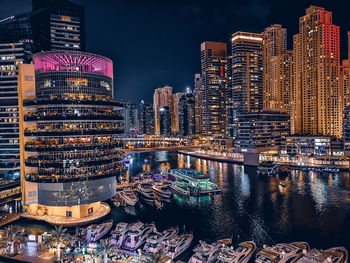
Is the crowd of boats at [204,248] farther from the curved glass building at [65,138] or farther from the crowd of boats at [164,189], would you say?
the crowd of boats at [164,189]

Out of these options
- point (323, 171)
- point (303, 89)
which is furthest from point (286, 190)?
point (303, 89)

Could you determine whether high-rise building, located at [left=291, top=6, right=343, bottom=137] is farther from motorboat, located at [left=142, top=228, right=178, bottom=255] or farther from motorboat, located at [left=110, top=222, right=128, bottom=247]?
motorboat, located at [left=110, top=222, right=128, bottom=247]

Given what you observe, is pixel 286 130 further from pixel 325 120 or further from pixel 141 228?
pixel 141 228

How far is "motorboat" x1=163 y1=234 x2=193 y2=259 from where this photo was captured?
51191 millimetres

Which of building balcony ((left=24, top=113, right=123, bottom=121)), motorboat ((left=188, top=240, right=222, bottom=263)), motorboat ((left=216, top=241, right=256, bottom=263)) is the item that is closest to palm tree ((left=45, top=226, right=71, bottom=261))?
motorboat ((left=188, top=240, right=222, bottom=263))

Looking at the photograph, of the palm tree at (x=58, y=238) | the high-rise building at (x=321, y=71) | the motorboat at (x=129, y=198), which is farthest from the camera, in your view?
the high-rise building at (x=321, y=71)

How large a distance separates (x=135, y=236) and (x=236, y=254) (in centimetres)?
1968

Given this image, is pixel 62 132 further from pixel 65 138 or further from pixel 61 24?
pixel 61 24

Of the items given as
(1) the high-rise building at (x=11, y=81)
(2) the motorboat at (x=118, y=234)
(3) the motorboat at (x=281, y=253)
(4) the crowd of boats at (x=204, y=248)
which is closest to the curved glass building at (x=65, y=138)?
(2) the motorboat at (x=118, y=234)

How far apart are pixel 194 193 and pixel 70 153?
4290cm

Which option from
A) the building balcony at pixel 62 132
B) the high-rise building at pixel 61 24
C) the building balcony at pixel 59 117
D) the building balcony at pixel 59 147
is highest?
the high-rise building at pixel 61 24

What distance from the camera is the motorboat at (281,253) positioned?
4725 centimetres

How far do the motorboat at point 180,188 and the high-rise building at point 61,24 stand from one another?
100259mm

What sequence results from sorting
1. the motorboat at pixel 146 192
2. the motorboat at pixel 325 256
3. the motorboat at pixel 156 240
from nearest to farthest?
the motorboat at pixel 325 256
the motorboat at pixel 156 240
the motorboat at pixel 146 192
